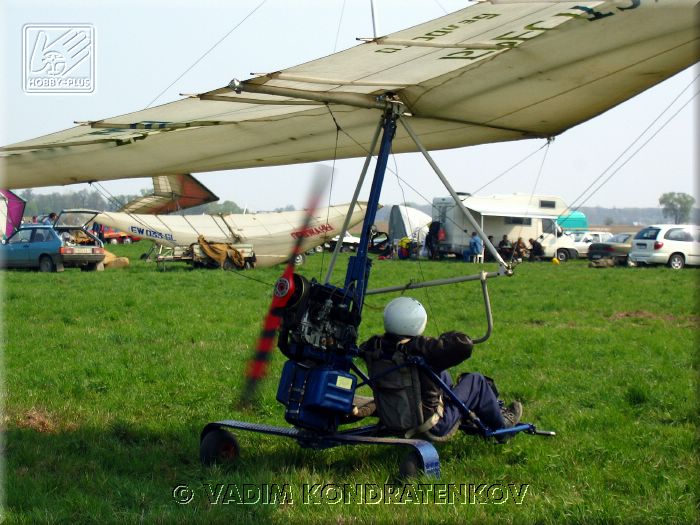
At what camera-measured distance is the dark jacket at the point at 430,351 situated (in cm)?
591

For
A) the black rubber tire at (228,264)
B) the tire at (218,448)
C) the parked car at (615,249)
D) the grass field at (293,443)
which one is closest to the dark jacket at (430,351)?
the grass field at (293,443)

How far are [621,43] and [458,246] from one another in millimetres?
34083

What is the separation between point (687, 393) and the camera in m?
8.41

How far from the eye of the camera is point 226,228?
1245 inches

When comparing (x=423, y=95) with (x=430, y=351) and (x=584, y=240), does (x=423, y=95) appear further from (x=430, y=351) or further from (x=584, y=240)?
(x=584, y=240)

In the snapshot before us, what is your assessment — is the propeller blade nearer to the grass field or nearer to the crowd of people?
the grass field

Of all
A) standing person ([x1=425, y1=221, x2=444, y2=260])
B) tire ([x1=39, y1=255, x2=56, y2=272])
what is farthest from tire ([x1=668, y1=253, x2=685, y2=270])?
tire ([x1=39, y1=255, x2=56, y2=272])

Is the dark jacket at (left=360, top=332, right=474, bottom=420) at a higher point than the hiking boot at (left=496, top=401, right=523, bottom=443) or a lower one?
higher

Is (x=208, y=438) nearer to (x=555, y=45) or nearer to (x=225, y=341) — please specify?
(x=555, y=45)

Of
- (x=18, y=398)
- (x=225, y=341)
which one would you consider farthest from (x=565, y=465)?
(x=225, y=341)

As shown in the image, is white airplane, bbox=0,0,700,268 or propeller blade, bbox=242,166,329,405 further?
propeller blade, bbox=242,166,329,405

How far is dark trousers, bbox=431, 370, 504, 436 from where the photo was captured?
6.47 meters

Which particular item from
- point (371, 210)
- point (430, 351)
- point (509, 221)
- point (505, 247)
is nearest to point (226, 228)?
point (505, 247)

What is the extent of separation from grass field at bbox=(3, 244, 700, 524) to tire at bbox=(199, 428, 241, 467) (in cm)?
13
